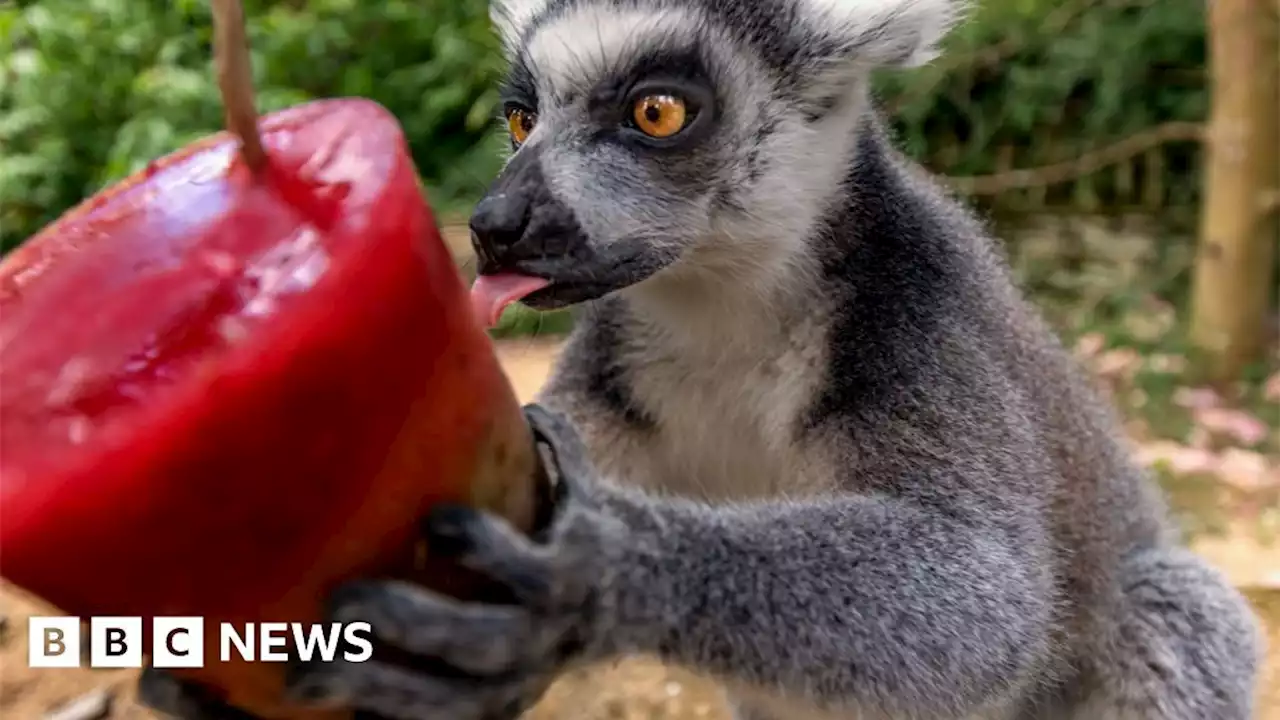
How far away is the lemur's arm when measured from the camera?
4.00ft

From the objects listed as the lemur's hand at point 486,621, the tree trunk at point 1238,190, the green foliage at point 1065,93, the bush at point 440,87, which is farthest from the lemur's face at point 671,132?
the bush at point 440,87

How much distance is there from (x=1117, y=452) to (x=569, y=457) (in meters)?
1.79

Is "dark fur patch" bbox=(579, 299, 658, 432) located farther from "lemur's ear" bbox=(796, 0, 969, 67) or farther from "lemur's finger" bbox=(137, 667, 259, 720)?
"lemur's finger" bbox=(137, 667, 259, 720)

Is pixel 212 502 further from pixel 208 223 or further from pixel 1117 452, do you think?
pixel 1117 452

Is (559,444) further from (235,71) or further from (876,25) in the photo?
(876,25)

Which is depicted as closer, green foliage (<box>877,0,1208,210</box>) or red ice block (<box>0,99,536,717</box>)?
red ice block (<box>0,99,536,717</box>)

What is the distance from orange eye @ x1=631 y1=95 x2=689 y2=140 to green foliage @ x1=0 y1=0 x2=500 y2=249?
510cm

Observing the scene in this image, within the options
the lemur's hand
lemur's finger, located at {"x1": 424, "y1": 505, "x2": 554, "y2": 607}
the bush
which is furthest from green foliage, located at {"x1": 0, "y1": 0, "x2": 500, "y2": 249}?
lemur's finger, located at {"x1": 424, "y1": 505, "x2": 554, "y2": 607}

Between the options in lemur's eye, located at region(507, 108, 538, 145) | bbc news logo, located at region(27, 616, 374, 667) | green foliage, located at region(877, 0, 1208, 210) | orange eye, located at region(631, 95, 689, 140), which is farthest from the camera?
green foliage, located at region(877, 0, 1208, 210)

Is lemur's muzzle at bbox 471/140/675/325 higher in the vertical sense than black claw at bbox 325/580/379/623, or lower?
higher

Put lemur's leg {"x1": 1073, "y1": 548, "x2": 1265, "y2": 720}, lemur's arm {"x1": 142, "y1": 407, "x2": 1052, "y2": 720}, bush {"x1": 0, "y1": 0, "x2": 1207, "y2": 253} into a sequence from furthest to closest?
bush {"x1": 0, "y1": 0, "x2": 1207, "y2": 253}
lemur's leg {"x1": 1073, "y1": 548, "x2": 1265, "y2": 720}
lemur's arm {"x1": 142, "y1": 407, "x2": 1052, "y2": 720}

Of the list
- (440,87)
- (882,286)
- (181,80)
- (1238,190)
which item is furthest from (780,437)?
(440,87)

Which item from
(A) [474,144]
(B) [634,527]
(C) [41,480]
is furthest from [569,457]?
(A) [474,144]

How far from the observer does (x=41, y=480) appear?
976 mm
